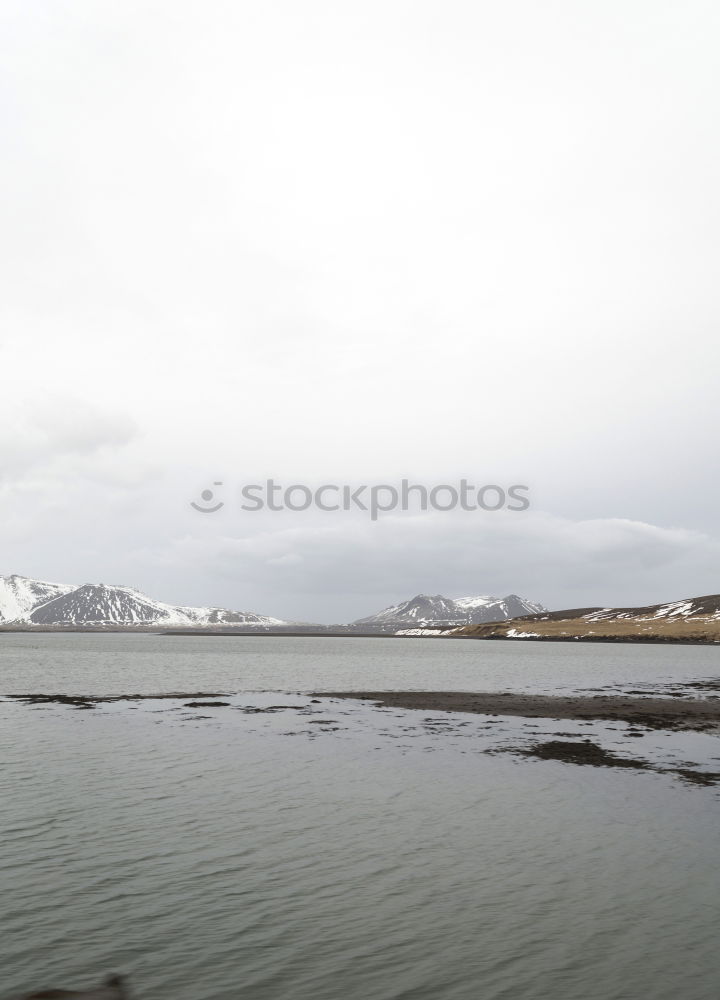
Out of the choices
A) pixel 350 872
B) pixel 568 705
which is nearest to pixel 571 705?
pixel 568 705

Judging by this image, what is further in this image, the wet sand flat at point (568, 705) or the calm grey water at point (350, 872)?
the wet sand flat at point (568, 705)

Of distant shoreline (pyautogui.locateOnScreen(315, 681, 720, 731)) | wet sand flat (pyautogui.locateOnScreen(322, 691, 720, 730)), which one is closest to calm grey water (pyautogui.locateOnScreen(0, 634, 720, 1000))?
wet sand flat (pyautogui.locateOnScreen(322, 691, 720, 730))

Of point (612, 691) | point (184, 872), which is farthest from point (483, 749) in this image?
point (612, 691)

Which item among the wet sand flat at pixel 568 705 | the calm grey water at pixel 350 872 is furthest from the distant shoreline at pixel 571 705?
the calm grey water at pixel 350 872

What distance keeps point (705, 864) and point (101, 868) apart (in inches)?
709

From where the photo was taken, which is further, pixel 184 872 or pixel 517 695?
pixel 517 695

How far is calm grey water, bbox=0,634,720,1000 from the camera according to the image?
1334 cm

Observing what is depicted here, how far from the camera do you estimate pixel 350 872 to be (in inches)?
746

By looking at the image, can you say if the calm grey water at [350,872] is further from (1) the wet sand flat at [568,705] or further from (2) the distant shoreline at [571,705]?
(2) the distant shoreline at [571,705]

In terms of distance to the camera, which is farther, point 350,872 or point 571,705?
point 571,705

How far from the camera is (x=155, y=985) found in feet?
41.5

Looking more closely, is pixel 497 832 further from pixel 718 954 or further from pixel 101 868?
pixel 101 868

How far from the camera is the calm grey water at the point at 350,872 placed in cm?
1334

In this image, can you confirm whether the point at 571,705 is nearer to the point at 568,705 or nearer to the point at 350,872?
the point at 568,705
